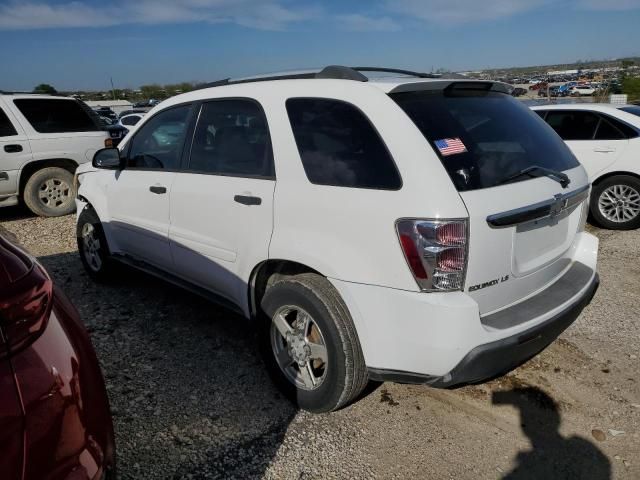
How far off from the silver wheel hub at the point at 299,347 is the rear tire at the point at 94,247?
7.60 ft

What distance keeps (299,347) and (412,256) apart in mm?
937

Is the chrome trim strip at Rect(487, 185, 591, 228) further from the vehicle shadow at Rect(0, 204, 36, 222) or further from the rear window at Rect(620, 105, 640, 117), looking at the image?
the vehicle shadow at Rect(0, 204, 36, 222)

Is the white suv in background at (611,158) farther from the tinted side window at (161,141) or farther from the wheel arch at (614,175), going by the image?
the tinted side window at (161,141)

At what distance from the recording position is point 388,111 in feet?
8.13

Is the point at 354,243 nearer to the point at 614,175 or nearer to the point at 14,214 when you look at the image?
the point at 614,175

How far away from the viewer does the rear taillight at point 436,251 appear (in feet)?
7.32

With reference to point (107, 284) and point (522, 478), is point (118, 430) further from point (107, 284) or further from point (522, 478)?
point (107, 284)

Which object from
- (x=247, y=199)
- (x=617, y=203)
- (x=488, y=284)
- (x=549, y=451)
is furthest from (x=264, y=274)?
(x=617, y=203)

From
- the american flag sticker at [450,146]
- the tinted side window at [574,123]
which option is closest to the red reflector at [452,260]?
the american flag sticker at [450,146]

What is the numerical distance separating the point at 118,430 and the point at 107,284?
2.40m

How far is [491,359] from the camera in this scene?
234 cm

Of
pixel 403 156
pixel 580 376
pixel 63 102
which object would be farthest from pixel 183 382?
pixel 63 102

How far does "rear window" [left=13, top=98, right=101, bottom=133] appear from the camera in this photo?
25.1 ft

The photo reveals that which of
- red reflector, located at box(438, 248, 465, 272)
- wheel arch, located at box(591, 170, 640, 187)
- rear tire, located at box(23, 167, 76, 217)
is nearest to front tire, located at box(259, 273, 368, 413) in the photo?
red reflector, located at box(438, 248, 465, 272)
